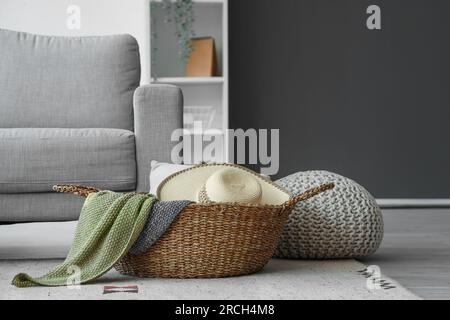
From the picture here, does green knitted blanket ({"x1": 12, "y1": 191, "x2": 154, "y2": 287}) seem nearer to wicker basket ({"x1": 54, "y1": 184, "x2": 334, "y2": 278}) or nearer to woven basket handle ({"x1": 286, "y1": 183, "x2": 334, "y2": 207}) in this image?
wicker basket ({"x1": 54, "y1": 184, "x2": 334, "y2": 278})

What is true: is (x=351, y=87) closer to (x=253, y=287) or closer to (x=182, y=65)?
(x=182, y=65)

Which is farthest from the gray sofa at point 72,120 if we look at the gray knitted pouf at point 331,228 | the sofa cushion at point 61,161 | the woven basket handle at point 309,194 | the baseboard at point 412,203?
the baseboard at point 412,203

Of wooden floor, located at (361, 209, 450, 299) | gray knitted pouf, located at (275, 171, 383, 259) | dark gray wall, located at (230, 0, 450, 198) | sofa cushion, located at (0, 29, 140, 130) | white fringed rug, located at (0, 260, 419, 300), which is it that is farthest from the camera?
dark gray wall, located at (230, 0, 450, 198)

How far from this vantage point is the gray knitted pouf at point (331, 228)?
2734mm

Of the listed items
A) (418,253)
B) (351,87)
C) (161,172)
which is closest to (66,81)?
(161,172)

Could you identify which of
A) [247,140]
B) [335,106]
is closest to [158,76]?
[247,140]

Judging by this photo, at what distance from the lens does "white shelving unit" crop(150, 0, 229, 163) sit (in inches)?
200

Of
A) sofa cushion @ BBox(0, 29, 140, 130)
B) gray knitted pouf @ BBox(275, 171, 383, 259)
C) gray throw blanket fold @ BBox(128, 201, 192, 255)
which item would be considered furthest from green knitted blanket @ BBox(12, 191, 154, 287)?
sofa cushion @ BBox(0, 29, 140, 130)

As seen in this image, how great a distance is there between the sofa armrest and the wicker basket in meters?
0.84

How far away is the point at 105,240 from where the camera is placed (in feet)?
7.41

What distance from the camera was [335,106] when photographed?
17.9ft

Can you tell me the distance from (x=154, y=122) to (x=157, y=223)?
100 cm
